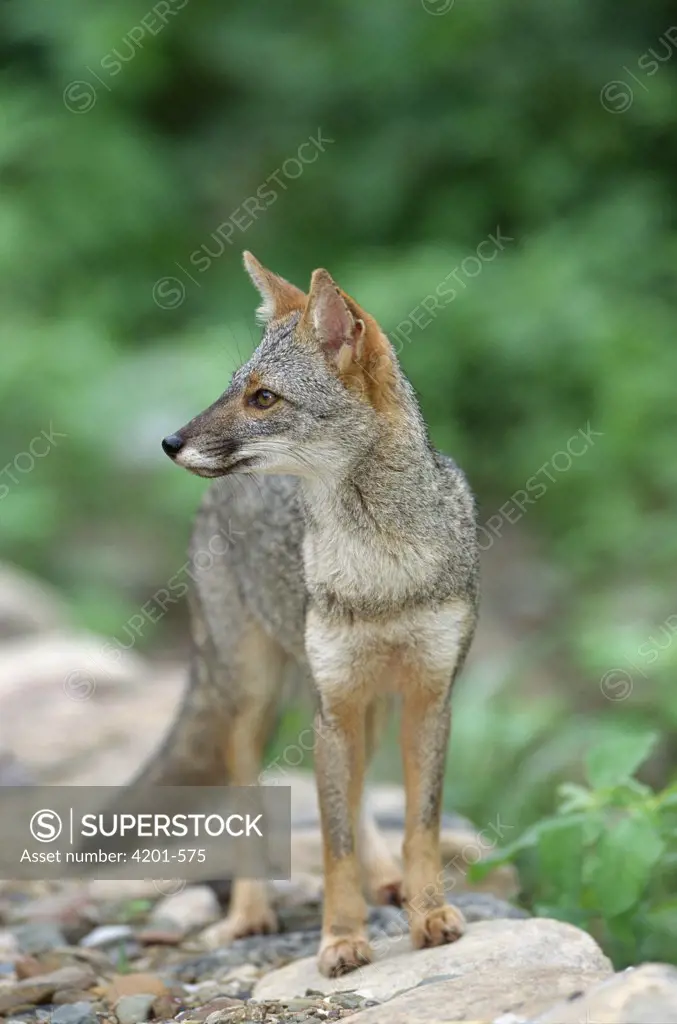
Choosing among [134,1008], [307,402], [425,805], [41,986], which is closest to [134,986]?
[134,1008]

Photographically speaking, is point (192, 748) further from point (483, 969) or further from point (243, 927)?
point (483, 969)

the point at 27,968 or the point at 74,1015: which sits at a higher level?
the point at 27,968

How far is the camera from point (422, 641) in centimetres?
452

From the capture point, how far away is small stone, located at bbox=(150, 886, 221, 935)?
5934 millimetres

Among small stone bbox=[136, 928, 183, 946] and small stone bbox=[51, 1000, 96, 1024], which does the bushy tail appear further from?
small stone bbox=[51, 1000, 96, 1024]

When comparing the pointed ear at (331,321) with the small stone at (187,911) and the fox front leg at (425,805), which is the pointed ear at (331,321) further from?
the small stone at (187,911)

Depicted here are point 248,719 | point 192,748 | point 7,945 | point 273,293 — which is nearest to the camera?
point 273,293

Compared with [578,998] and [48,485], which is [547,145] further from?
[578,998]

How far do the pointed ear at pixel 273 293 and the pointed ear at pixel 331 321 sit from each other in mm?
266

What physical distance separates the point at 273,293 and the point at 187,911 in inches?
114

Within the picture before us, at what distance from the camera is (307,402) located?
170 inches

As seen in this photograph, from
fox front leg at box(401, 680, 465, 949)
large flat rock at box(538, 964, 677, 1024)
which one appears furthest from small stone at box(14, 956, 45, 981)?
large flat rock at box(538, 964, 677, 1024)

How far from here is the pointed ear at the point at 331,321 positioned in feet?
14.1

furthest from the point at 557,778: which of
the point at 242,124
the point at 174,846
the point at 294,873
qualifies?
the point at 242,124
